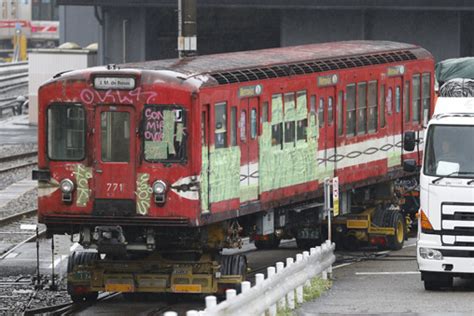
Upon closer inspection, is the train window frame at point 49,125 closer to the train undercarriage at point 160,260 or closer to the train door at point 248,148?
the train undercarriage at point 160,260

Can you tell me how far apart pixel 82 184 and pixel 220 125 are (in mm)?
2013

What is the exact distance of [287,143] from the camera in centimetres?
2195

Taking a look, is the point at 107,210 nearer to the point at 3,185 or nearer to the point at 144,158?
the point at 144,158

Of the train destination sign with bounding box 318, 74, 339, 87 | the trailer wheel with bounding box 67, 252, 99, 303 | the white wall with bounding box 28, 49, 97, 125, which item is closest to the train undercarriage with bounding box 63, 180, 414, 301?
the trailer wheel with bounding box 67, 252, 99, 303

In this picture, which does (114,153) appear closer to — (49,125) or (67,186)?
(67,186)

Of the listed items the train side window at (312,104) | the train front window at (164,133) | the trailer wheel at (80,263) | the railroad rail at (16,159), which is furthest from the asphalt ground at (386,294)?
the railroad rail at (16,159)

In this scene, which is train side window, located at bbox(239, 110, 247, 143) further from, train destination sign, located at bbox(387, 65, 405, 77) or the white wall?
the white wall

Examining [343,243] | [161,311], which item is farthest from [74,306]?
[343,243]

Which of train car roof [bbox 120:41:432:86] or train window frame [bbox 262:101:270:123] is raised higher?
train car roof [bbox 120:41:432:86]

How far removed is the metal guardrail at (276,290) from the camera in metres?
13.8

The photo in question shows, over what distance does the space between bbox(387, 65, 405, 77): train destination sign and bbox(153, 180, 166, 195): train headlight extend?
802cm

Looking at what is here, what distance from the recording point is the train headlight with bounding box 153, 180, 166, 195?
61.4 ft

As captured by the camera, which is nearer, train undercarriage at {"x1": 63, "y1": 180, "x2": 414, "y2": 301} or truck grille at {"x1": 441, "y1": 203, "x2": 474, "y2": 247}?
truck grille at {"x1": 441, "y1": 203, "x2": 474, "y2": 247}

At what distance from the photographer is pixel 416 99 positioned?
27141 mm
